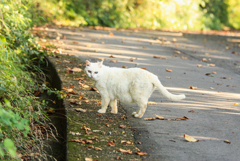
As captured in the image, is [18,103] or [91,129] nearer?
[91,129]

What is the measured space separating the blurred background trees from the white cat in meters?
10.00

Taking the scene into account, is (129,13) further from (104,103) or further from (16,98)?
(16,98)

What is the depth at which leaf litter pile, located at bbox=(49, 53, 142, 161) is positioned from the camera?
304 centimetres

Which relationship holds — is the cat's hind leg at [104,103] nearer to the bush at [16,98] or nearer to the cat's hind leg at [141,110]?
the cat's hind leg at [141,110]

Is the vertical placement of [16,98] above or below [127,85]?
below

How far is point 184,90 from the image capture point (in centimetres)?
570

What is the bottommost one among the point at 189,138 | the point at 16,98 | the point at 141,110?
the point at 189,138

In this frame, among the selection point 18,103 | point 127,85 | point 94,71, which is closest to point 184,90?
point 127,85

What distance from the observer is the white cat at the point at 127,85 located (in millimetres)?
4048

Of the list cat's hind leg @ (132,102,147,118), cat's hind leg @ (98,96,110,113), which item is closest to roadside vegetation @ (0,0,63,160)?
cat's hind leg @ (98,96,110,113)

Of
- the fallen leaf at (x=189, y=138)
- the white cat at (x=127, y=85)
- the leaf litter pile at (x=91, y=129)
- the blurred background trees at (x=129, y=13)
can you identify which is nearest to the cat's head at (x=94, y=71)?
the white cat at (x=127, y=85)

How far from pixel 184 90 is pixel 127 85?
2003 mm

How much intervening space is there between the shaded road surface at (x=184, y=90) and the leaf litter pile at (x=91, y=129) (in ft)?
0.72

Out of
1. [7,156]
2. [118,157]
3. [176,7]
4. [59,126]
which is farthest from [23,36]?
[176,7]
